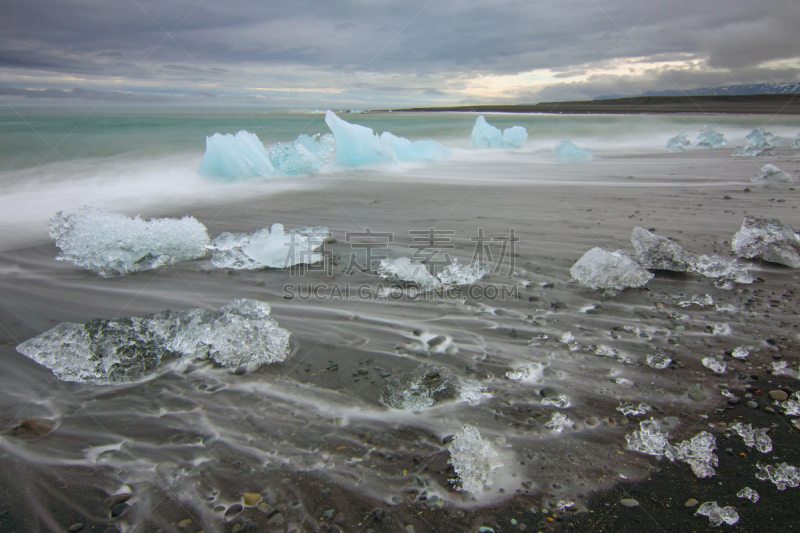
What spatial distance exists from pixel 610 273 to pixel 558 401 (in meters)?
1.62

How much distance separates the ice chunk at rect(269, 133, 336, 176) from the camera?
339 inches

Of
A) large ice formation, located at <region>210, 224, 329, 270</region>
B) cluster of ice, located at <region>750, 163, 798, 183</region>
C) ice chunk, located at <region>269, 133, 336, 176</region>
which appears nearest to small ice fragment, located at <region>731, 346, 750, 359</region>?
large ice formation, located at <region>210, 224, 329, 270</region>

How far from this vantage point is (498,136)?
13.9 meters

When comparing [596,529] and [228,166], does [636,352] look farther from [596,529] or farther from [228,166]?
[228,166]

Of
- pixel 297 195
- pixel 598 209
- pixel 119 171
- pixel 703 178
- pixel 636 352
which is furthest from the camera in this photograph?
pixel 119 171

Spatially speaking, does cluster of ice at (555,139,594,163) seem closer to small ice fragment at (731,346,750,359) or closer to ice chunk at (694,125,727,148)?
ice chunk at (694,125,727,148)

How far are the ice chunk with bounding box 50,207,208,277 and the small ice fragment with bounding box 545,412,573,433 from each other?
3498mm

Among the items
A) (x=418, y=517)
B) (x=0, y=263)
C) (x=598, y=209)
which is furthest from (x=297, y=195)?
(x=418, y=517)

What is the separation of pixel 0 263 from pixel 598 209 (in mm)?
6706

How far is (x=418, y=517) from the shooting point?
1.50 metres

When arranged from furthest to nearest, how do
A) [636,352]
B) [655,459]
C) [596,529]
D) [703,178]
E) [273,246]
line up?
[703,178] < [273,246] < [636,352] < [655,459] < [596,529]

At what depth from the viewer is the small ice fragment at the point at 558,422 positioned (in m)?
Answer: 1.91

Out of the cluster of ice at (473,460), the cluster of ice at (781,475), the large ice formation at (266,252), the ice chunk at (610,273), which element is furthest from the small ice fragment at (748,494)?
the large ice formation at (266,252)

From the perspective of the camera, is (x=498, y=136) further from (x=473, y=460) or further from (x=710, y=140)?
(x=473, y=460)
